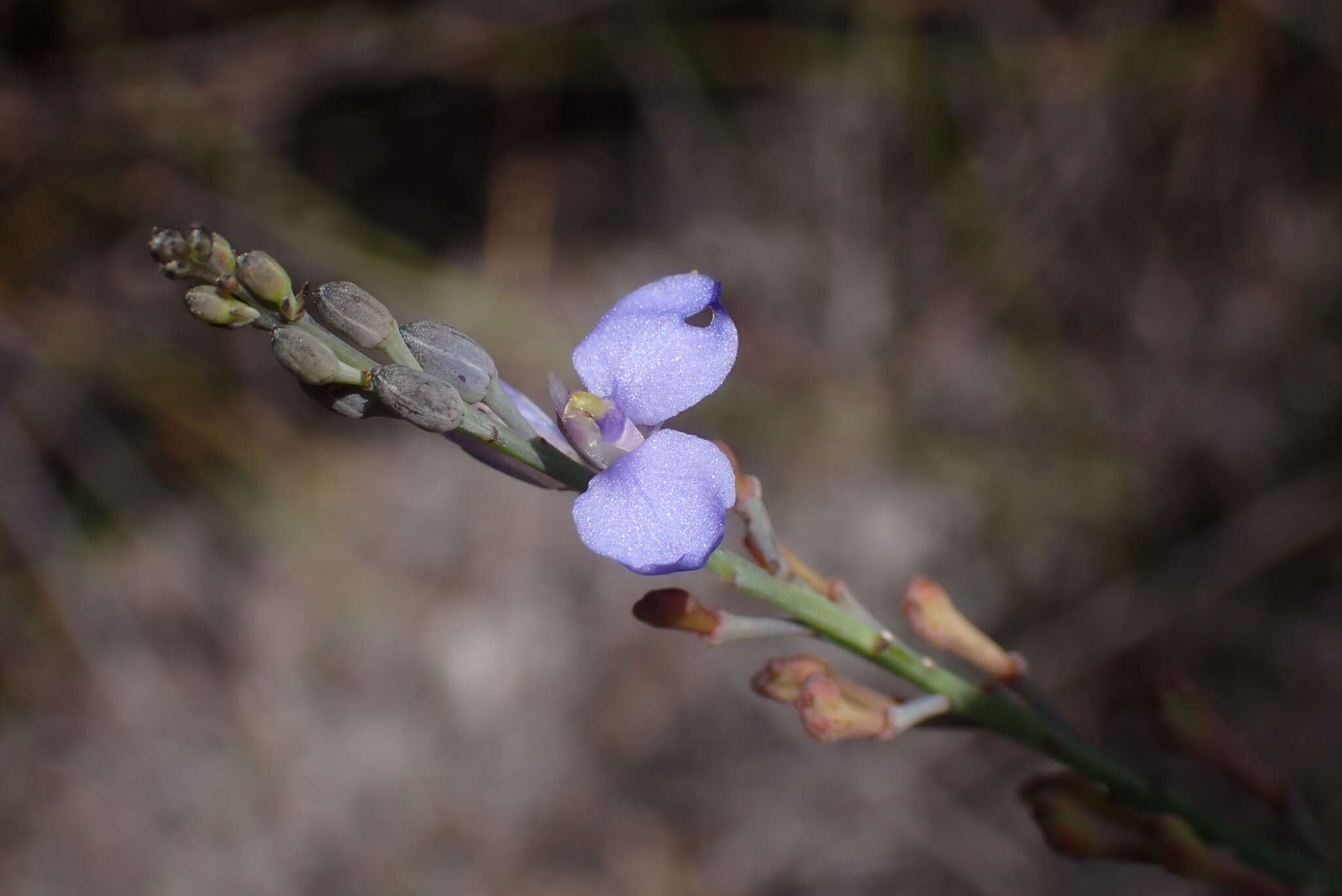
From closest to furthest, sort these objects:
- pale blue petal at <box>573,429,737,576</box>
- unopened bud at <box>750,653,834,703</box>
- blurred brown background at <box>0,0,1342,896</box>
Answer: pale blue petal at <box>573,429,737,576</box> → unopened bud at <box>750,653,834,703</box> → blurred brown background at <box>0,0,1342,896</box>

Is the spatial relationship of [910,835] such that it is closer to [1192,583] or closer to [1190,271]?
[1192,583]

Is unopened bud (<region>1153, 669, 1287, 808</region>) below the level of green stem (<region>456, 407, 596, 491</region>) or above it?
below

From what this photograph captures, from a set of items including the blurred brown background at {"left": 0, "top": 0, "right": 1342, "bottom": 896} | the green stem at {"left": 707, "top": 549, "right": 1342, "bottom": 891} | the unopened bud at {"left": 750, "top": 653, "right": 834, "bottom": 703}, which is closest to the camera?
the green stem at {"left": 707, "top": 549, "right": 1342, "bottom": 891}

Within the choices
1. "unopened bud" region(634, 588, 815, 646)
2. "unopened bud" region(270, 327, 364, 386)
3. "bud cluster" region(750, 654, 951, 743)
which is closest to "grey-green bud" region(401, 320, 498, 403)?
"unopened bud" region(270, 327, 364, 386)

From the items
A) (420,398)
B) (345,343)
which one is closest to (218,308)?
(345,343)

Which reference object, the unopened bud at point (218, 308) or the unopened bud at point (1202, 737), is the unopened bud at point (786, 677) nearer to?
the unopened bud at point (1202, 737)

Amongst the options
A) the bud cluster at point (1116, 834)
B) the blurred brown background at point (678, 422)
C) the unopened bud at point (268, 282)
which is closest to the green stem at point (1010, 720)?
the bud cluster at point (1116, 834)

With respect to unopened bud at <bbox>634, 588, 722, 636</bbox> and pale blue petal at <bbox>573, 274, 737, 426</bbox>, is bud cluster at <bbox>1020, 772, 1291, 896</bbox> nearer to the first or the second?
unopened bud at <bbox>634, 588, 722, 636</bbox>

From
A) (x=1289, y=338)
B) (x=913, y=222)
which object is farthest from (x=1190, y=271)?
(x=913, y=222)
